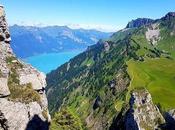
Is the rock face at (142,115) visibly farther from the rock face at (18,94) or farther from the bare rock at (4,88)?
the bare rock at (4,88)

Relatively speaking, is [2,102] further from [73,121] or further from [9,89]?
[73,121]

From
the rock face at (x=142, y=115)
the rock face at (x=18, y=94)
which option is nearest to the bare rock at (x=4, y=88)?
the rock face at (x=18, y=94)

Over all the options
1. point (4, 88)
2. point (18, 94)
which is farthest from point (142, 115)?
point (4, 88)

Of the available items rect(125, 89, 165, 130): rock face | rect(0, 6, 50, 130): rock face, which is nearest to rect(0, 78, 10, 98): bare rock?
rect(0, 6, 50, 130): rock face

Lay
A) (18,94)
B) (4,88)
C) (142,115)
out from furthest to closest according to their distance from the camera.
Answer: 1. (142,115)
2. (18,94)
3. (4,88)

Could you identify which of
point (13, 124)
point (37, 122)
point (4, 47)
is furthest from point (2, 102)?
point (4, 47)

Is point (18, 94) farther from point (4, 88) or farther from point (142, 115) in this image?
point (142, 115)

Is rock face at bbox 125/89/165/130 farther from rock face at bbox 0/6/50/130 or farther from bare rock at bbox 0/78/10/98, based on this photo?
bare rock at bbox 0/78/10/98
